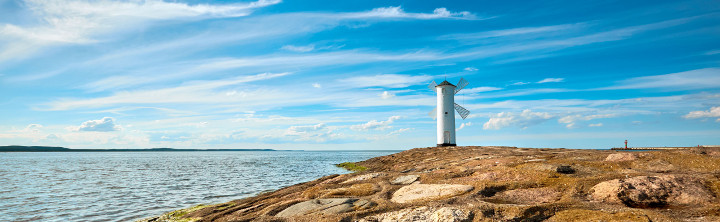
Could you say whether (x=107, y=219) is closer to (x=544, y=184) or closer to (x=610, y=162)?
(x=544, y=184)

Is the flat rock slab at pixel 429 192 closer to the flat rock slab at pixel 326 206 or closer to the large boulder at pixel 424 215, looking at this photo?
the flat rock slab at pixel 326 206

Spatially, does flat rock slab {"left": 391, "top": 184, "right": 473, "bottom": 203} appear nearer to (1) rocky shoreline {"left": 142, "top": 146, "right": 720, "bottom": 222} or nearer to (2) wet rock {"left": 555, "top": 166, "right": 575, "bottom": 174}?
(1) rocky shoreline {"left": 142, "top": 146, "right": 720, "bottom": 222}

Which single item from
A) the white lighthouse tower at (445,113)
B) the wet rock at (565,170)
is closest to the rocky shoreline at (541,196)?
the wet rock at (565,170)

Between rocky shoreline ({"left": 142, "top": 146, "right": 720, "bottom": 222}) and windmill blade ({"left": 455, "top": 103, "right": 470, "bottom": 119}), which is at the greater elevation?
windmill blade ({"left": 455, "top": 103, "right": 470, "bottom": 119})

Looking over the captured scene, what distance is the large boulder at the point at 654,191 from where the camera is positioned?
609 cm

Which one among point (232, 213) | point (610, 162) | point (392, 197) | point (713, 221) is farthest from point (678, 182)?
point (232, 213)

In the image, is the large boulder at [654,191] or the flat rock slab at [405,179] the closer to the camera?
the large boulder at [654,191]

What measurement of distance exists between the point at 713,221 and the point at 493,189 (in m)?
3.21

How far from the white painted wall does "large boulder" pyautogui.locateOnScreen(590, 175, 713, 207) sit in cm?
3155

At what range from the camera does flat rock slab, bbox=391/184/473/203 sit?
738 centimetres

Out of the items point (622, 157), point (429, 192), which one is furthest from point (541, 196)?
point (622, 157)

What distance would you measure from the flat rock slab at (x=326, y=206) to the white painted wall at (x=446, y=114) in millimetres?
31292

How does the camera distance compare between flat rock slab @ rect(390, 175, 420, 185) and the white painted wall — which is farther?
the white painted wall

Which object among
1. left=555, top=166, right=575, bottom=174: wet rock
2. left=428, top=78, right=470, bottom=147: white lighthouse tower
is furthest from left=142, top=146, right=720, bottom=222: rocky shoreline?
left=428, top=78, right=470, bottom=147: white lighthouse tower
